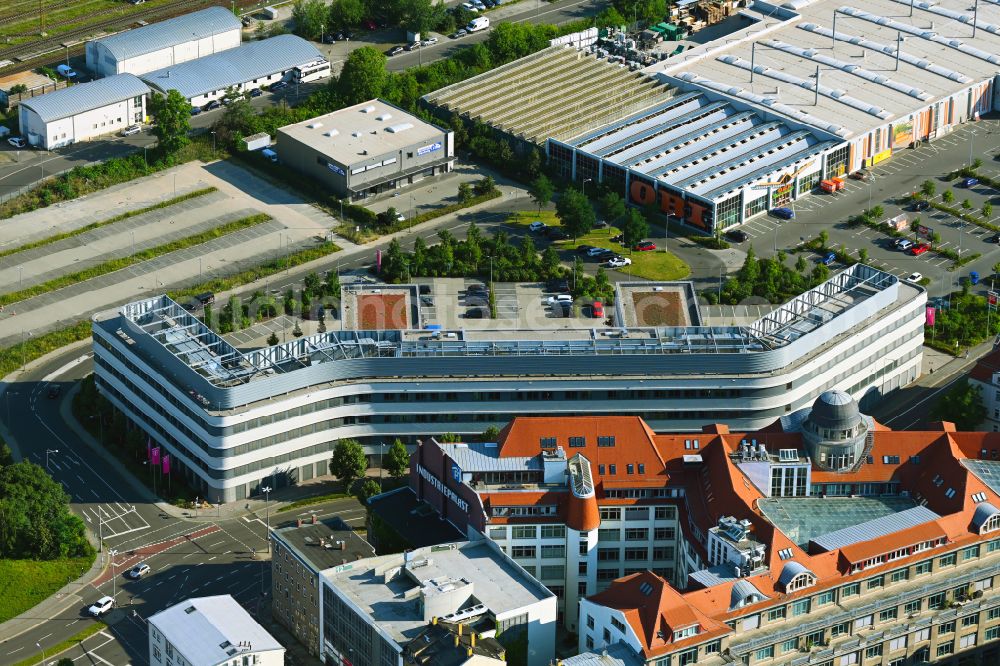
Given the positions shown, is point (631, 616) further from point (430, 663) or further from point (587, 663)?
point (430, 663)

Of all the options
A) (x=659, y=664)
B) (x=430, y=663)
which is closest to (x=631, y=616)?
(x=659, y=664)

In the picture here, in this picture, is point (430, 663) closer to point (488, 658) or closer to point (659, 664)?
point (488, 658)

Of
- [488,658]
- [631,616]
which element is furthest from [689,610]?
[488,658]

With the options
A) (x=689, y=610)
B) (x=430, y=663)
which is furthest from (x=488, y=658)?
(x=689, y=610)

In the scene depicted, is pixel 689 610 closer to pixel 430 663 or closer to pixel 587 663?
pixel 587 663

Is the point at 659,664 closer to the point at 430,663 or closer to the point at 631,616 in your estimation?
the point at 631,616
